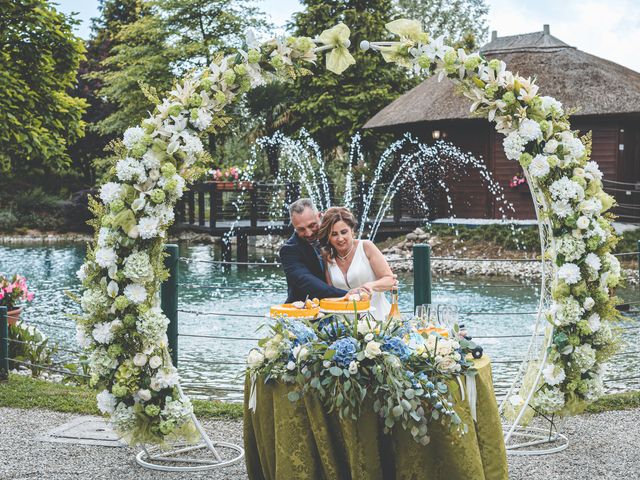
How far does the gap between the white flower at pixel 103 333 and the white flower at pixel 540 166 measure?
2987 millimetres

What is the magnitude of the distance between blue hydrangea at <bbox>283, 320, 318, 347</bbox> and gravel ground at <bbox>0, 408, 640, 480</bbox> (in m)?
1.34

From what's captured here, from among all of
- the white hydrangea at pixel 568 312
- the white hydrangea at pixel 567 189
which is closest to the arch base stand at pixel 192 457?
the white hydrangea at pixel 568 312

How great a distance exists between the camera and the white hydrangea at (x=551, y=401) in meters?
5.55

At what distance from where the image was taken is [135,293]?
5.15m

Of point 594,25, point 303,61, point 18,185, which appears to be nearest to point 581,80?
point 594,25

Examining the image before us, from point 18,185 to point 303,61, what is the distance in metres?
37.0

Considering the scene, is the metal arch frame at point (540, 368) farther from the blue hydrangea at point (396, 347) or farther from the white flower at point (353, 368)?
the white flower at point (353, 368)

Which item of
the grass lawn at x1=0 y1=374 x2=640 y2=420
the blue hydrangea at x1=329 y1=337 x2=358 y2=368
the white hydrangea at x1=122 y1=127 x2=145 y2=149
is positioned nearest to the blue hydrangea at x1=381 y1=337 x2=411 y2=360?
the blue hydrangea at x1=329 y1=337 x2=358 y2=368

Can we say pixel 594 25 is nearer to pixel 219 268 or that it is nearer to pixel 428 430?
pixel 219 268

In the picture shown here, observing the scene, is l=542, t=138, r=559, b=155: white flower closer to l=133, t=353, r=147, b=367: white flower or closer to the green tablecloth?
the green tablecloth

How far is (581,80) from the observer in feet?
79.7

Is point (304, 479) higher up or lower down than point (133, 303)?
lower down

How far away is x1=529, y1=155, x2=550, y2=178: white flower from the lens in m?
5.45

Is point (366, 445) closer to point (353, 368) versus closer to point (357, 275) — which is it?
point (353, 368)
